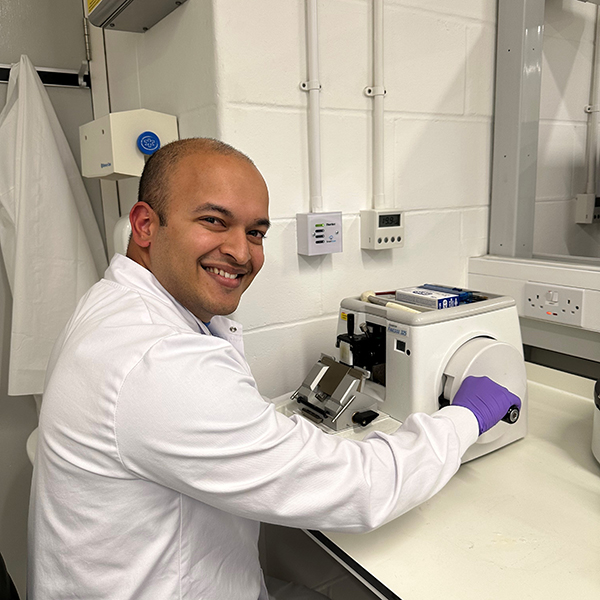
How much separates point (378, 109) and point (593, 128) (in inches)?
39.2

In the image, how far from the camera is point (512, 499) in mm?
1055

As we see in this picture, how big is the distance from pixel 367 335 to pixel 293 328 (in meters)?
0.28

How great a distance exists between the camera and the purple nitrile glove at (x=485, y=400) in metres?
1.04

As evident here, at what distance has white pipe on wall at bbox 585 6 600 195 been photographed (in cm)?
193

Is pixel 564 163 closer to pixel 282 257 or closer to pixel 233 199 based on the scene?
pixel 282 257

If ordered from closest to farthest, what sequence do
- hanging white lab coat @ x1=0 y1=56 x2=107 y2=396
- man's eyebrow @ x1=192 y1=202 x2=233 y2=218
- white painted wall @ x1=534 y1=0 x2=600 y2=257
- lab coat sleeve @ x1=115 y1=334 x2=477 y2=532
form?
1. lab coat sleeve @ x1=115 y1=334 x2=477 y2=532
2. man's eyebrow @ x1=192 y1=202 x2=233 y2=218
3. hanging white lab coat @ x1=0 y1=56 x2=107 y2=396
4. white painted wall @ x1=534 y1=0 x2=600 y2=257

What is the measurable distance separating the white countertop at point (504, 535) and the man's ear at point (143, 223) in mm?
645

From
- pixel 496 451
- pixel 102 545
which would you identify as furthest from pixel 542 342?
pixel 102 545

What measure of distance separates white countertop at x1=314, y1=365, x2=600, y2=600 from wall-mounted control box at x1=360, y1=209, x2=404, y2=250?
0.65 metres

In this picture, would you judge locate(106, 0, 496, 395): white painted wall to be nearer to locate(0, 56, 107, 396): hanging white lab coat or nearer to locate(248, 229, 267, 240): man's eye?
locate(0, 56, 107, 396): hanging white lab coat

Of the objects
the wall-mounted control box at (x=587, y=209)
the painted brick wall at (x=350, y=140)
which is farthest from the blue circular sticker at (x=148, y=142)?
the wall-mounted control box at (x=587, y=209)

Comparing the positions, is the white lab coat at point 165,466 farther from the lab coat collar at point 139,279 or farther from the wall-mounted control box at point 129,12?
the wall-mounted control box at point 129,12

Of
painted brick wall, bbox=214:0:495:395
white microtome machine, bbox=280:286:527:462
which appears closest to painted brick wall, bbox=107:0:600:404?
painted brick wall, bbox=214:0:495:395

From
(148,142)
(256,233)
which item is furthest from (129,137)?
(256,233)
